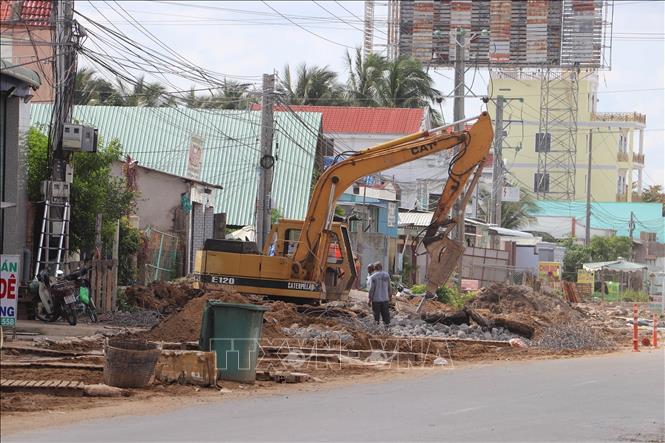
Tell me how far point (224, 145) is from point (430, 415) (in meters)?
36.8

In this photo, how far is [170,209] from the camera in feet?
128

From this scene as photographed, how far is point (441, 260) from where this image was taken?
90.6 feet

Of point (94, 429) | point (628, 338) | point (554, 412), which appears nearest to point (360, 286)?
point (628, 338)

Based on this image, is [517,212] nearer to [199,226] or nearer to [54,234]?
[199,226]

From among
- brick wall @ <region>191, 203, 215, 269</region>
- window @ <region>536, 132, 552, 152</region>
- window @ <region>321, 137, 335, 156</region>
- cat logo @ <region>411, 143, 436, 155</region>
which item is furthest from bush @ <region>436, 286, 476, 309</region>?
window @ <region>536, 132, 552, 152</region>

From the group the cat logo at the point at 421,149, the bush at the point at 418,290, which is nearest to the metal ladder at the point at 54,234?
the cat logo at the point at 421,149

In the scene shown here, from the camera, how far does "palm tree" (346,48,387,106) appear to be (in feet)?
238

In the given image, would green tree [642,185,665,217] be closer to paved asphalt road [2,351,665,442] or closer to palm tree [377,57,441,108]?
palm tree [377,57,441,108]

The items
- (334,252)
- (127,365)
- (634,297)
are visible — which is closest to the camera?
(127,365)

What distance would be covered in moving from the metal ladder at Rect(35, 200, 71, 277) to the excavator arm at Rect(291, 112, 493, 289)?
575cm

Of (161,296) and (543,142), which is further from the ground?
(543,142)

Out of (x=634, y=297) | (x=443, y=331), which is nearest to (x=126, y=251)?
(x=443, y=331)

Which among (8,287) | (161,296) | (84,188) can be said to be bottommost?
(161,296)

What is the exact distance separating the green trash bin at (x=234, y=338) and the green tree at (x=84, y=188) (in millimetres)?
12297
